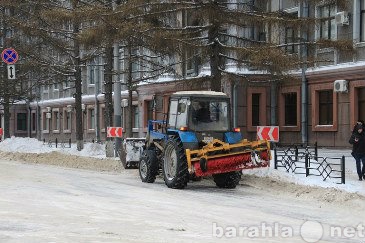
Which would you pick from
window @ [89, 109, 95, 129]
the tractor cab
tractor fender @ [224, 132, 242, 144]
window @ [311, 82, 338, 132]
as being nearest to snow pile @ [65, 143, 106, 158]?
window @ [311, 82, 338, 132]

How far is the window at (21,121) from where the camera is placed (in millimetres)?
68688

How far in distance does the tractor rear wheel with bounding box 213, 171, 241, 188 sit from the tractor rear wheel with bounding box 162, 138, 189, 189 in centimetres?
135

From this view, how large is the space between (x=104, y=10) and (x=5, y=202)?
10504 millimetres

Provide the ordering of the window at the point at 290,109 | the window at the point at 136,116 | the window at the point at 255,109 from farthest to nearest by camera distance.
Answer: the window at the point at 136,116
the window at the point at 255,109
the window at the point at 290,109

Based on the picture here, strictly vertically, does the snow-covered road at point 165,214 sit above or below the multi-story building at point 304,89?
below

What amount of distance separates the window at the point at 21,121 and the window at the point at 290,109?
40.3 metres

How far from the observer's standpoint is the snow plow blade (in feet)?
55.3

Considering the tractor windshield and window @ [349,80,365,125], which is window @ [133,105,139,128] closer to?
window @ [349,80,365,125]

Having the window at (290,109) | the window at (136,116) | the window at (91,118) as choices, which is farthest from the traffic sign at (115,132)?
the window at (91,118)

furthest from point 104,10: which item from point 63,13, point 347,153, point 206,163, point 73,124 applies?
point 73,124

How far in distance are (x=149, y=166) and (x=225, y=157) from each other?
115 inches

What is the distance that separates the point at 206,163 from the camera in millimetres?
16719

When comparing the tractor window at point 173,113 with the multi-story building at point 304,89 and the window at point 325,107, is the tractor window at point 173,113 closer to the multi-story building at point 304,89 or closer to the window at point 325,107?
the multi-story building at point 304,89

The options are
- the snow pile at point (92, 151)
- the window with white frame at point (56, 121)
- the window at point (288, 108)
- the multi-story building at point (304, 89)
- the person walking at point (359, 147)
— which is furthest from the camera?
the window with white frame at point (56, 121)
